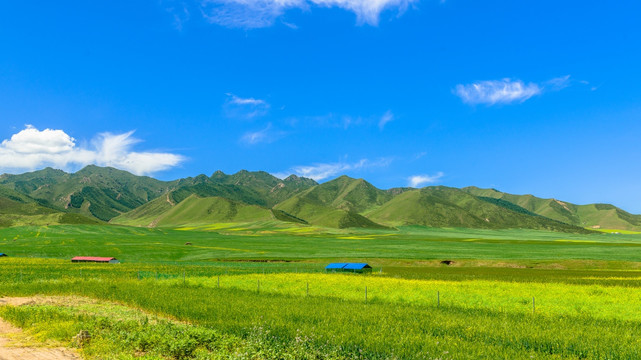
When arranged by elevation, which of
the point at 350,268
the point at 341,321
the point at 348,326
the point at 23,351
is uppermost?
the point at 348,326

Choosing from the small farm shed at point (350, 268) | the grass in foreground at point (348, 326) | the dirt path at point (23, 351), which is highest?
the grass in foreground at point (348, 326)

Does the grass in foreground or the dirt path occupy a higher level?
the grass in foreground

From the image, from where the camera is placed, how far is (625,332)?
80.1ft

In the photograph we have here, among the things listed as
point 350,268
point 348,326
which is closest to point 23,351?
point 348,326

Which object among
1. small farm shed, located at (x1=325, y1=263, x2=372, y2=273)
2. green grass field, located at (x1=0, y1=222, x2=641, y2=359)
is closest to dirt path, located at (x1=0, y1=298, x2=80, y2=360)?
green grass field, located at (x1=0, y1=222, x2=641, y2=359)

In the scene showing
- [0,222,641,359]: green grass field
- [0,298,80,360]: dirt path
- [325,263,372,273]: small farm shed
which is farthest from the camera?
[325,263,372,273]: small farm shed

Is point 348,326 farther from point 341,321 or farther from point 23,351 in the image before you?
point 23,351

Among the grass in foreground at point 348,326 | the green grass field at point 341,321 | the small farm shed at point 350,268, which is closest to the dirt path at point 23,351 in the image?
the green grass field at point 341,321

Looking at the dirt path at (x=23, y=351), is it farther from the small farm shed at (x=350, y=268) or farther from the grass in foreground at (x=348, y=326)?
the small farm shed at (x=350, y=268)

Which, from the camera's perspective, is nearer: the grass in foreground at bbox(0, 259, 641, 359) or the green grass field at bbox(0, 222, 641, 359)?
the grass in foreground at bbox(0, 259, 641, 359)

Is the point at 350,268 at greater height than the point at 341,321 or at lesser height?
lesser

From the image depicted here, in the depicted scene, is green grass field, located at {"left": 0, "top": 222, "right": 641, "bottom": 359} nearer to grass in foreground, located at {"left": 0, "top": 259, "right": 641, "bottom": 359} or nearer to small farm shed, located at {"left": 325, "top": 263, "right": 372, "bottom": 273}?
grass in foreground, located at {"left": 0, "top": 259, "right": 641, "bottom": 359}

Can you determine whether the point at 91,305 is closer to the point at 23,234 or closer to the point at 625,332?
the point at 625,332

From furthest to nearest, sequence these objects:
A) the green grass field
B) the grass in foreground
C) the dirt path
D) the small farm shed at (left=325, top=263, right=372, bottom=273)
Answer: the small farm shed at (left=325, top=263, right=372, bottom=273)
the dirt path
the green grass field
the grass in foreground
